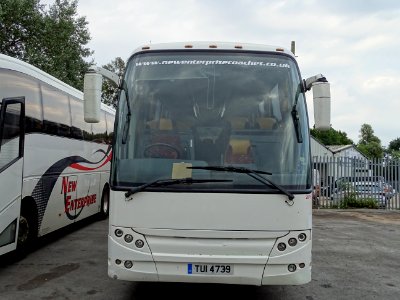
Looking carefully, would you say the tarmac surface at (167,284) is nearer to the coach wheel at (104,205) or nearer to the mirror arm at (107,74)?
the coach wheel at (104,205)

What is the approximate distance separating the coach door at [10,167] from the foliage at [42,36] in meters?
15.2

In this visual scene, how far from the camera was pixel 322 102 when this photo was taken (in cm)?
527

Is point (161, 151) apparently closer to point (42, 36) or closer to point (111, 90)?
point (42, 36)

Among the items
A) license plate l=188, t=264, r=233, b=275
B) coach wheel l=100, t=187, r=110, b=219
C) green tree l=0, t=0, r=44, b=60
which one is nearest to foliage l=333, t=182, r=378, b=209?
coach wheel l=100, t=187, r=110, b=219

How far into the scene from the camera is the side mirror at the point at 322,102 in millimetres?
5258

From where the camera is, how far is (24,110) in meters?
7.23

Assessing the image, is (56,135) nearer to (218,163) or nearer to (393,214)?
(218,163)

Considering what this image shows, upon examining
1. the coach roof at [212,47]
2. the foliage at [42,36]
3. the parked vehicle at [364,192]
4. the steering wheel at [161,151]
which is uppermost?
the foliage at [42,36]

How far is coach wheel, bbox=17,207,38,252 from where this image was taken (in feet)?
24.5

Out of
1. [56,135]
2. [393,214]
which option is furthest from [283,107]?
[393,214]

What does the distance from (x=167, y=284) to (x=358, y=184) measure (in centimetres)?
1365

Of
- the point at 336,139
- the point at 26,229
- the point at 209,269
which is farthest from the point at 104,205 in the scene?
the point at 336,139

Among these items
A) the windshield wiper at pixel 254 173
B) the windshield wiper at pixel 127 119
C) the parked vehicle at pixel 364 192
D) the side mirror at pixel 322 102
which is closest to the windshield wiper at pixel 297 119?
the side mirror at pixel 322 102

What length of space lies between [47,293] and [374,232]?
9210 mm
